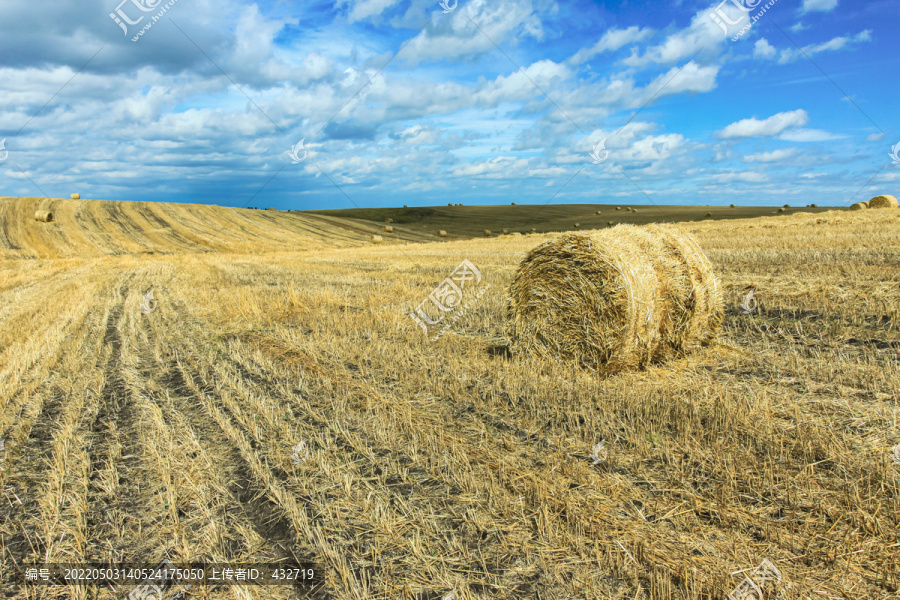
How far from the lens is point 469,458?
4039 mm

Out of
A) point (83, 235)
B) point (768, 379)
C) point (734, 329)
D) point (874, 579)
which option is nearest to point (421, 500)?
point (874, 579)

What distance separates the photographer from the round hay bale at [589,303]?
6.26 meters

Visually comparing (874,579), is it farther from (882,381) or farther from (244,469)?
(244,469)

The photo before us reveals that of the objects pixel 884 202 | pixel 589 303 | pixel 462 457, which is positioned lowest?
pixel 462 457

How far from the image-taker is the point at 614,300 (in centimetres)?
631

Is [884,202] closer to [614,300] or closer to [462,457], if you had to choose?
[614,300]

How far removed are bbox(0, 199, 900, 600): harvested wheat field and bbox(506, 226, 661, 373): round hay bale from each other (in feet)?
1.10

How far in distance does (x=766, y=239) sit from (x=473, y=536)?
1800cm

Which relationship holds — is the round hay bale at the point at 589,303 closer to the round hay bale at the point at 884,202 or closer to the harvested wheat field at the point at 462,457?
the harvested wheat field at the point at 462,457

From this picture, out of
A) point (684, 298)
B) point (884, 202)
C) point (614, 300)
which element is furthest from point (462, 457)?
point (884, 202)

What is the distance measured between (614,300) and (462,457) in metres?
3.26

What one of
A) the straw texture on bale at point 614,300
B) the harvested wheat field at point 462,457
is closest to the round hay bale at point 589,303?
the straw texture on bale at point 614,300

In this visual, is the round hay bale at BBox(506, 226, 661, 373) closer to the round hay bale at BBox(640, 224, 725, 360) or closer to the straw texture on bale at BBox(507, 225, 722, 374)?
the straw texture on bale at BBox(507, 225, 722, 374)

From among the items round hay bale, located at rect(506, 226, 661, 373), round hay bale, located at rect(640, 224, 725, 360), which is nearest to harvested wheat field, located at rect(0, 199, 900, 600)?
round hay bale, located at rect(640, 224, 725, 360)
